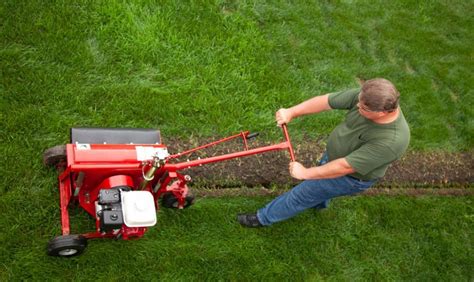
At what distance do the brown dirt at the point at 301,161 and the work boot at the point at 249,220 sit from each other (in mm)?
395

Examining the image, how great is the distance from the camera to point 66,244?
3.69 metres

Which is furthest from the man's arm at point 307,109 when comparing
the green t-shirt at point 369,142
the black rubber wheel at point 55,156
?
the black rubber wheel at point 55,156

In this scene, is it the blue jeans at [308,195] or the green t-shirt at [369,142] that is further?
the blue jeans at [308,195]

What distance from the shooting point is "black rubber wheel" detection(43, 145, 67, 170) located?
4059mm

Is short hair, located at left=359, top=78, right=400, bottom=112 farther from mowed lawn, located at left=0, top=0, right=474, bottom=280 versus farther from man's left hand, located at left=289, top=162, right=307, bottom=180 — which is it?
mowed lawn, located at left=0, top=0, right=474, bottom=280

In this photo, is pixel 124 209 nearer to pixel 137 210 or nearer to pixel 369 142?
pixel 137 210

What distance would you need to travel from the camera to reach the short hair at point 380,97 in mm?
3342

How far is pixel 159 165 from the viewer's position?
12.0ft

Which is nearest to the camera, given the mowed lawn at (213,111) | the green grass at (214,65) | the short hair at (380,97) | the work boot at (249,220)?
the short hair at (380,97)

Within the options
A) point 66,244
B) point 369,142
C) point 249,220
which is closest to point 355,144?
point 369,142

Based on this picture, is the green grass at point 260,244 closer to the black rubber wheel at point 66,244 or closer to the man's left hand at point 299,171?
the black rubber wheel at point 66,244

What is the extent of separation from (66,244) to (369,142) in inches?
87.5

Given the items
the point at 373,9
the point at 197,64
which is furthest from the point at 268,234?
the point at 373,9

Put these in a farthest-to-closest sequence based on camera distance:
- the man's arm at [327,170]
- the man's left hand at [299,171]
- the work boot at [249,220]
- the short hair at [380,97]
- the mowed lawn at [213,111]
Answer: the work boot at [249,220], the mowed lawn at [213,111], the man's left hand at [299,171], the man's arm at [327,170], the short hair at [380,97]
